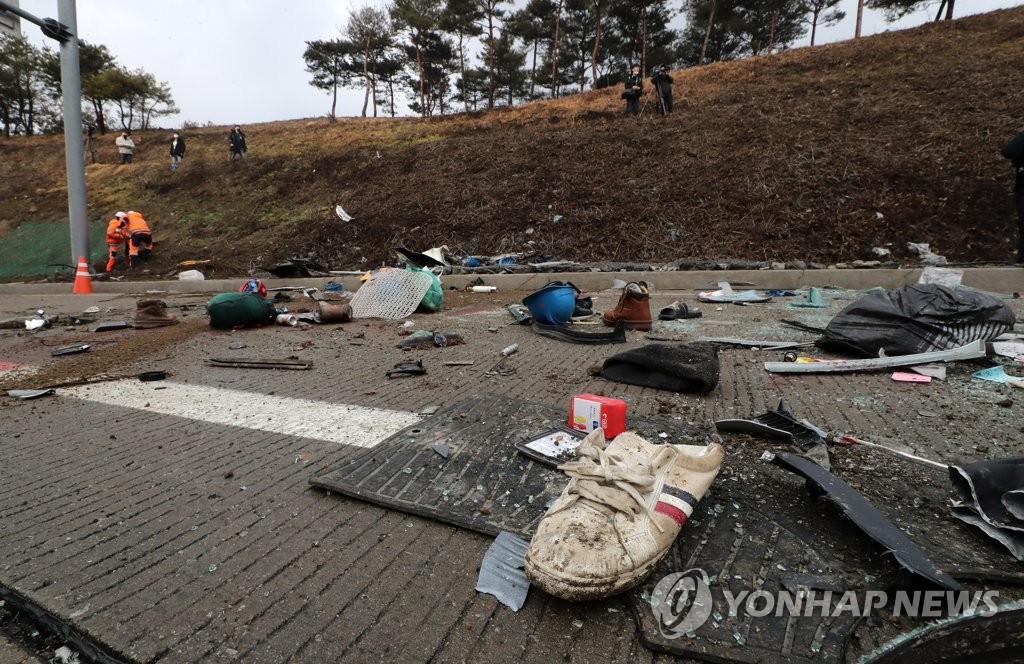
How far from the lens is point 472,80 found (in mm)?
33719

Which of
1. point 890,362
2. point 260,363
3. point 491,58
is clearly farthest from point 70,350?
point 491,58

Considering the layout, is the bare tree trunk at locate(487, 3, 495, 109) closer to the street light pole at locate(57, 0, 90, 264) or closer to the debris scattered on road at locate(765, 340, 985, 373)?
the street light pole at locate(57, 0, 90, 264)

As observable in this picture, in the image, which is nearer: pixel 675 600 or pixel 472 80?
pixel 675 600

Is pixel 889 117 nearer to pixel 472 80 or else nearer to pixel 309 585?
pixel 309 585

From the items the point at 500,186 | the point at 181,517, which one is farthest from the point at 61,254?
the point at 181,517

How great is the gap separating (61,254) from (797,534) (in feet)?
65.0

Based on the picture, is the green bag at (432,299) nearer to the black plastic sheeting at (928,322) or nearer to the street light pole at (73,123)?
the black plastic sheeting at (928,322)

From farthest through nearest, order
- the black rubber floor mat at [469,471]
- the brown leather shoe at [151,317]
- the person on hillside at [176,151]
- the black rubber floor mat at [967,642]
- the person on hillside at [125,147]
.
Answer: the person on hillside at [125,147]
the person on hillside at [176,151]
the brown leather shoe at [151,317]
the black rubber floor mat at [469,471]
the black rubber floor mat at [967,642]

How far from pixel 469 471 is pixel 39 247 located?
2011cm

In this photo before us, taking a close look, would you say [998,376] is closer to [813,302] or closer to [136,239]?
[813,302]

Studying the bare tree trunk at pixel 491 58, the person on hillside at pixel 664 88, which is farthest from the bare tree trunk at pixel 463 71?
the person on hillside at pixel 664 88

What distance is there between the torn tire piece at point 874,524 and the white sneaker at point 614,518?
0.31 metres

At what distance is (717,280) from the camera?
7.97m

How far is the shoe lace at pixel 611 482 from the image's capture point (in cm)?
135
